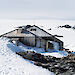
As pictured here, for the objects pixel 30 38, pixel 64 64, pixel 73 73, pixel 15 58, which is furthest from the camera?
pixel 30 38

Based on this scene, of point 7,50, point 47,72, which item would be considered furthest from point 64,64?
point 7,50

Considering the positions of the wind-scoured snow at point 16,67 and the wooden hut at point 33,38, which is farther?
the wooden hut at point 33,38

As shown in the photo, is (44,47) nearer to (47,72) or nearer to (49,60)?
(49,60)

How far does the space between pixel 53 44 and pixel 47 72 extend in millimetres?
15092

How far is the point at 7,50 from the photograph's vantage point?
50.9 feet

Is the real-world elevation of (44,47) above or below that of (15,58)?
below

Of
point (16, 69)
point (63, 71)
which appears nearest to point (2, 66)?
point (16, 69)

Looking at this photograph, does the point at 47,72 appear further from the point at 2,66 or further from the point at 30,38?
the point at 30,38

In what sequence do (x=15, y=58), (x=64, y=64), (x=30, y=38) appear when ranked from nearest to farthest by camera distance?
1. (x=64, y=64)
2. (x=15, y=58)
3. (x=30, y=38)

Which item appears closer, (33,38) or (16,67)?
(16,67)

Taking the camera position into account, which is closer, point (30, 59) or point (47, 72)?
point (47, 72)

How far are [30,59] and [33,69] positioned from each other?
2.95m

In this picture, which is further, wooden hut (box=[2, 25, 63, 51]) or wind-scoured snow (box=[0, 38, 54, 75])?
wooden hut (box=[2, 25, 63, 51])

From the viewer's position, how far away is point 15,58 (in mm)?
14078
